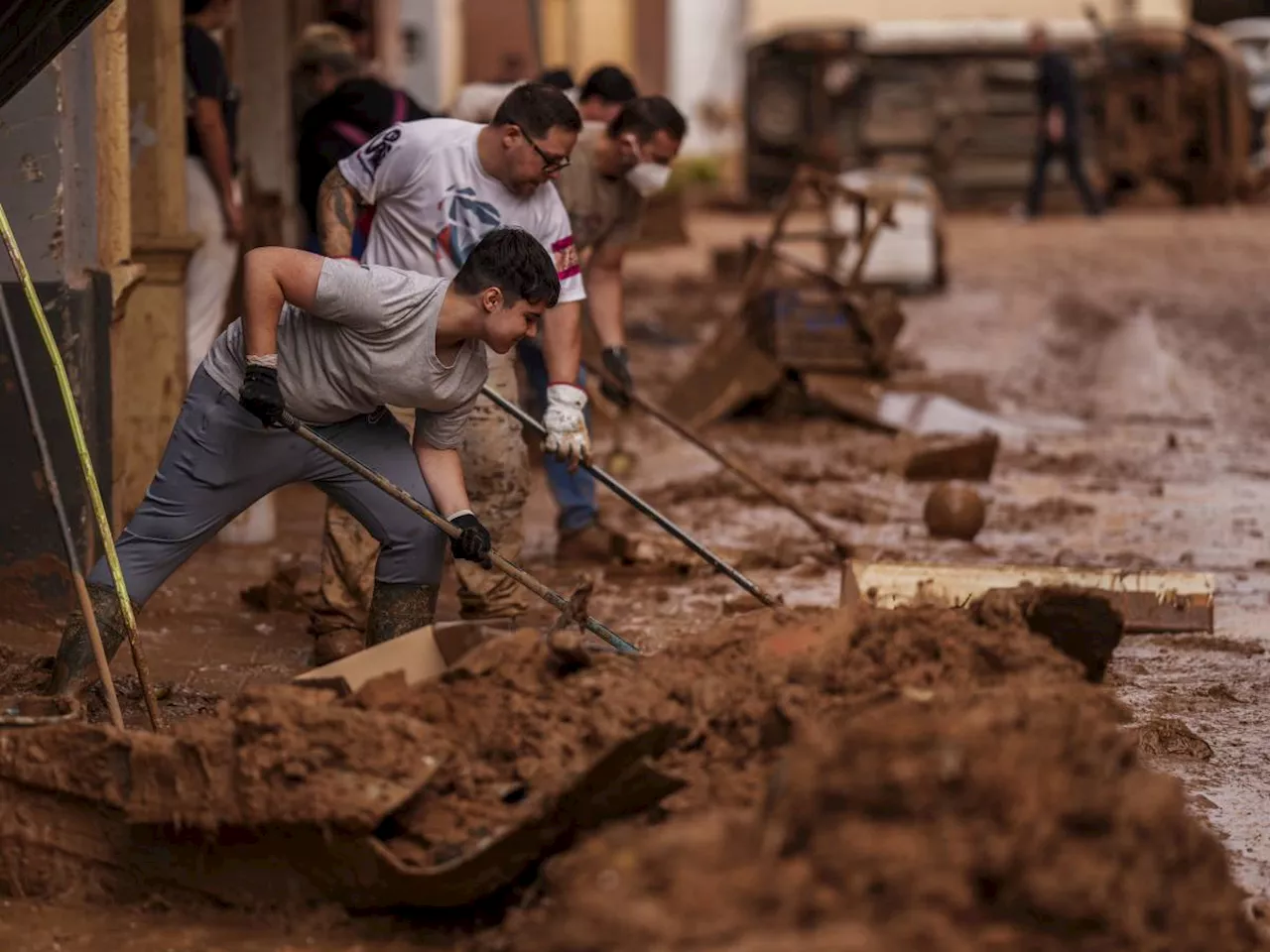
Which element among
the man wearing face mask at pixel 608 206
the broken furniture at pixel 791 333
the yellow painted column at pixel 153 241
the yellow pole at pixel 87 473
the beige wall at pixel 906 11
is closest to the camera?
the yellow pole at pixel 87 473

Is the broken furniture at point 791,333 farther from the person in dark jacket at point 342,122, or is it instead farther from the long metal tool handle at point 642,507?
the long metal tool handle at point 642,507

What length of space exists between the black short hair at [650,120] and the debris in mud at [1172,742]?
2.77 m

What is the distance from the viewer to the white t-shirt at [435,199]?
6.41 meters

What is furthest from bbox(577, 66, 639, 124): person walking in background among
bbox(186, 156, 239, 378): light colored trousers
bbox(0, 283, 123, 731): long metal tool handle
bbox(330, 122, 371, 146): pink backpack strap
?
bbox(0, 283, 123, 731): long metal tool handle

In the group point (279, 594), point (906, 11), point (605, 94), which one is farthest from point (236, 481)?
point (906, 11)

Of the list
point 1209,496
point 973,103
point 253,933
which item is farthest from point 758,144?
point 253,933

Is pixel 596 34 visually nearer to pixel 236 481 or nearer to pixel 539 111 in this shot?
pixel 539 111

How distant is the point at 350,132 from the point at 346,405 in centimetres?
357

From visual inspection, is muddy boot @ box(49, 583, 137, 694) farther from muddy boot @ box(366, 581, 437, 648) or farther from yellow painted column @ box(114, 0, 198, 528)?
yellow painted column @ box(114, 0, 198, 528)

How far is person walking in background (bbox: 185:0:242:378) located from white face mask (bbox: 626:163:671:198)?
7.06 ft

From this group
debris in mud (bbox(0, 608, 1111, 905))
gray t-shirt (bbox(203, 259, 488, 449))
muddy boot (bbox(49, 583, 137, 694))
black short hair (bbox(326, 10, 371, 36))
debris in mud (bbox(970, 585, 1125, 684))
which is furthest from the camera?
black short hair (bbox(326, 10, 371, 36))

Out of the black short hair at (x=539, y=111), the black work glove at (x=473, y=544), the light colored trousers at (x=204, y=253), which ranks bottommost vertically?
the black work glove at (x=473, y=544)

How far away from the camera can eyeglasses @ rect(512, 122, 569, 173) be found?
20.7 feet

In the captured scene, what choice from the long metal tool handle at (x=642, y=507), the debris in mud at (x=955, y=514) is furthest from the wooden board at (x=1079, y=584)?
the debris in mud at (x=955, y=514)
